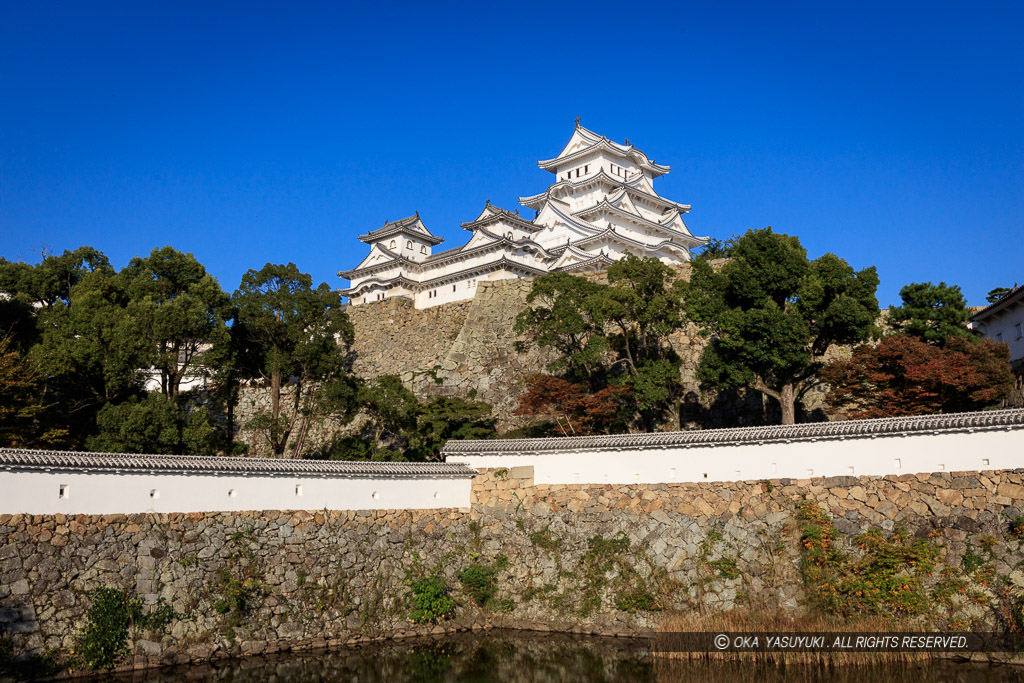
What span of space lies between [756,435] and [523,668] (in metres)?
5.92

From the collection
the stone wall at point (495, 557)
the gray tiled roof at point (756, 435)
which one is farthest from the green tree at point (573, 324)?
the stone wall at point (495, 557)

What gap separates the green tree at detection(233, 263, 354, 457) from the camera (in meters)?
24.8

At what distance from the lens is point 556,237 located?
38.8m

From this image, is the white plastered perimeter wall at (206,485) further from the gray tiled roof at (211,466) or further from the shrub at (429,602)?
the shrub at (429,602)

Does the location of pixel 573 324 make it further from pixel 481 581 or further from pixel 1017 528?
pixel 1017 528

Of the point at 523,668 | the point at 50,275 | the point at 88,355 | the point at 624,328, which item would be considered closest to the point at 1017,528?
the point at 523,668

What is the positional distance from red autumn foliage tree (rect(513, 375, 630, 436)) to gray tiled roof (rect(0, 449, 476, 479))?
4.32 meters

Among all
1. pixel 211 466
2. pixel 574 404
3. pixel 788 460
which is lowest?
pixel 211 466

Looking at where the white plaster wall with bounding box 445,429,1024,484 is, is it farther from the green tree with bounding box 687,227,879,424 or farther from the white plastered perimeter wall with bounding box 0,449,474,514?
the green tree with bounding box 687,227,879,424

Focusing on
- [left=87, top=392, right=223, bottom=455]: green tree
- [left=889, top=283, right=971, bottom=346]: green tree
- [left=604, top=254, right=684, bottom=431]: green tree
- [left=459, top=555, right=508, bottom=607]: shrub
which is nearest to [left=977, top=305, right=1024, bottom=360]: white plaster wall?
[left=889, top=283, right=971, bottom=346]: green tree

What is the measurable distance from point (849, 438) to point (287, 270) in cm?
1744

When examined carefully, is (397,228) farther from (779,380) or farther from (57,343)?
(779,380)

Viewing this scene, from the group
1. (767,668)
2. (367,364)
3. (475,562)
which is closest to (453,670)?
(475,562)

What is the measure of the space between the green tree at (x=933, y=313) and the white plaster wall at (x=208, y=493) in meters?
12.2
